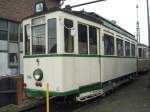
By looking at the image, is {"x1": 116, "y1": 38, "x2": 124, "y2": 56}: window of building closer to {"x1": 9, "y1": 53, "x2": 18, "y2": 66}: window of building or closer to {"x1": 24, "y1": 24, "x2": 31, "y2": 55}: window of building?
{"x1": 24, "y1": 24, "x2": 31, "y2": 55}: window of building

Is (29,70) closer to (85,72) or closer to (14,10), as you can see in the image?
(85,72)

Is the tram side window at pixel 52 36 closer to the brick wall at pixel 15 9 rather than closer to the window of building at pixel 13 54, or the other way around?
the brick wall at pixel 15 9

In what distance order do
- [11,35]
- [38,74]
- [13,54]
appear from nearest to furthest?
[38,74]
[11,35]
[13,54]

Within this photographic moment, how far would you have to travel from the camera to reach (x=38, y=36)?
9.79 meters

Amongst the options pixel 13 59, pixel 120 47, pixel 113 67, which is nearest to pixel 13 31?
pixel 13 59

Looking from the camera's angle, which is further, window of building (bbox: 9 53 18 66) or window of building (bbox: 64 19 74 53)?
window of building (bbox: 9 53 18 66)

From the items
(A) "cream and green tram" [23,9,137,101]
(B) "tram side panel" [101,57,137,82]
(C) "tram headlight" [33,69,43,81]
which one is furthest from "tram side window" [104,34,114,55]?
(C) "tram headlight" [33,69,43,81]

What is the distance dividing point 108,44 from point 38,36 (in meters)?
3.86

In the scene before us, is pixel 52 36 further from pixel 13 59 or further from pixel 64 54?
pixel 13 59

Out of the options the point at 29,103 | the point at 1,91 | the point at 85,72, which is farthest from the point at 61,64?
the point at 29,103

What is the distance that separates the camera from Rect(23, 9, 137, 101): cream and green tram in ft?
29.7

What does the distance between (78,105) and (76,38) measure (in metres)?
2.82

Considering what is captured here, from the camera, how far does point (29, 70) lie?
991 cm

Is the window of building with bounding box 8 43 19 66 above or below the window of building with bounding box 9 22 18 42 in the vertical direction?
below
